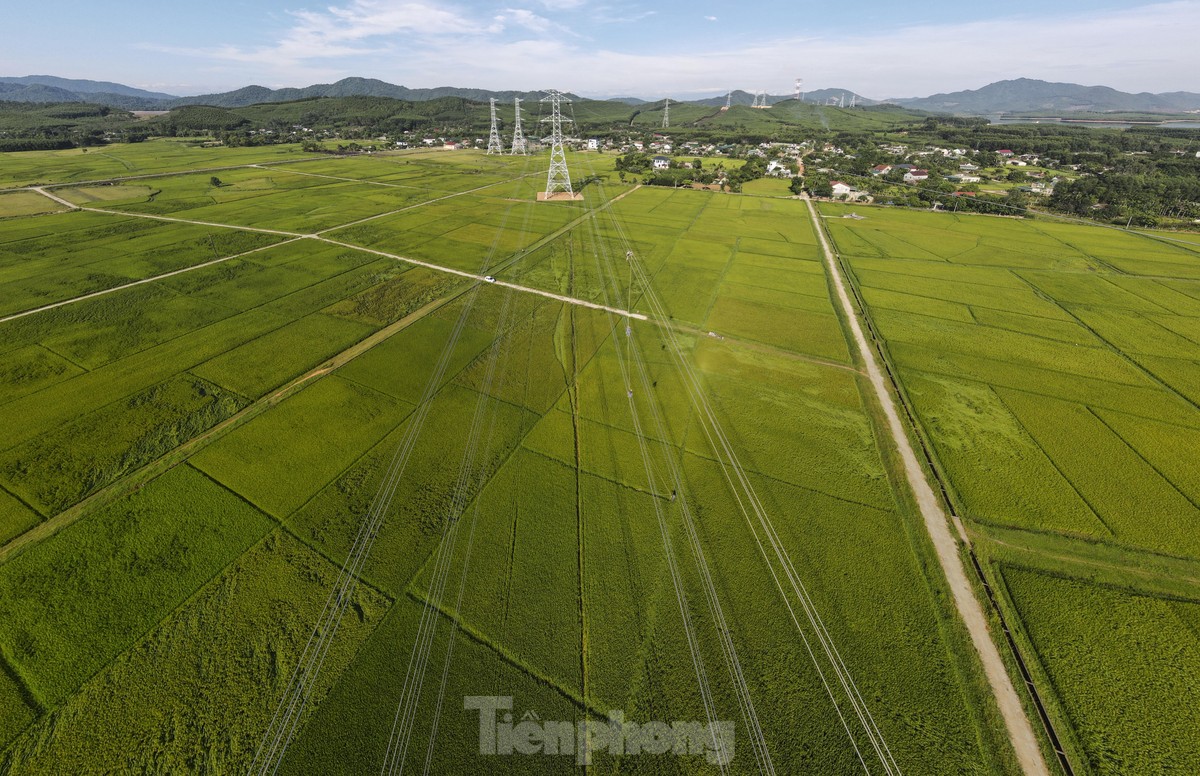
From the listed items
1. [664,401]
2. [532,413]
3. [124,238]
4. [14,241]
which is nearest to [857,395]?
[664,401]

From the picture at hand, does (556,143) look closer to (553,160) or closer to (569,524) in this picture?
(553,160)

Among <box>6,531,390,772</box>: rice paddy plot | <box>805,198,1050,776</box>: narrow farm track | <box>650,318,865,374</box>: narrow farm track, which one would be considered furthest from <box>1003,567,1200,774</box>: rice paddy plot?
<box>6,531,390,772</box>: rice paddy plot

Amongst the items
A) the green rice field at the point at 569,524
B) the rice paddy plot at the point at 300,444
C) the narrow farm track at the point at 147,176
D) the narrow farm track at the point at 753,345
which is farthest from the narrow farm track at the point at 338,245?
the rice paddy plot at the point at 300,444

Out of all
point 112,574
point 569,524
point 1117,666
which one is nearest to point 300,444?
point 112,574

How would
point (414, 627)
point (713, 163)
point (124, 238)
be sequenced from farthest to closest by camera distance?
1. point (713, 163)
2. point (124, 238)
3. point (414, 627)

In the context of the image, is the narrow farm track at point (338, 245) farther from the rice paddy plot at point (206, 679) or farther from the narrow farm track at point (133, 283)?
the rice paddy plot at point (206, 679)

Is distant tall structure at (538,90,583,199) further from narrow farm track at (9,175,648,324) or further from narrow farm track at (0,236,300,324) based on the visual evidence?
narrow farm track at (0,236,300,324)

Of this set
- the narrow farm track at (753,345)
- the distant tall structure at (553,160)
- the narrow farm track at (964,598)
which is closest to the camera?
the narrow farm track at (964,598)

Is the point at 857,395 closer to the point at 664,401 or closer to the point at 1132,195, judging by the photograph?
the point at 664,401
